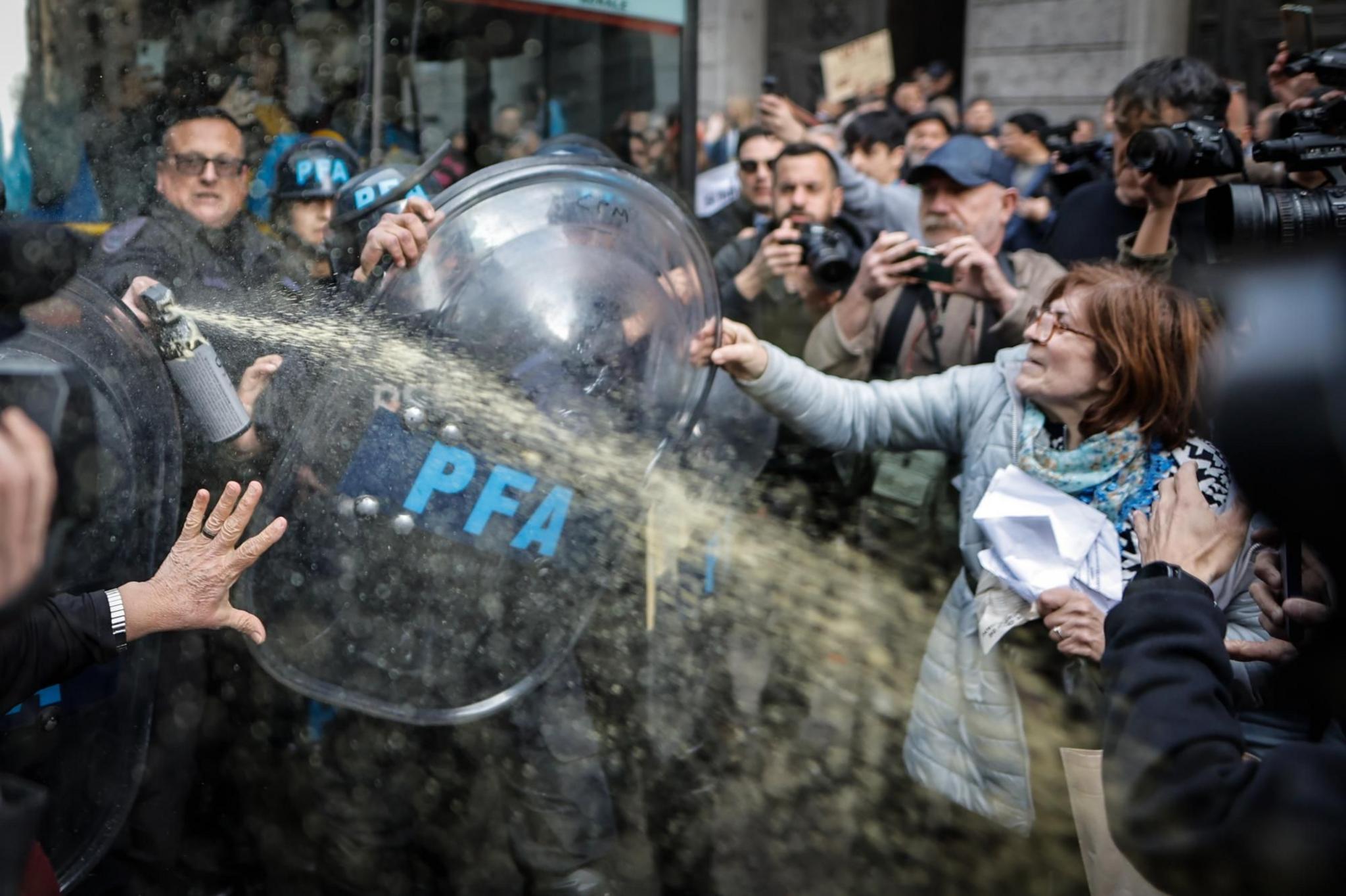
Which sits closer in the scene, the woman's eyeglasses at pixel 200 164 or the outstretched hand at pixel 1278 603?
the outstretched hand at pixel 1278 603

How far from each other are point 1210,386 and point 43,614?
1931mm

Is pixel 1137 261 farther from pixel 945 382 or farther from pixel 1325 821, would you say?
pixel 1325 821

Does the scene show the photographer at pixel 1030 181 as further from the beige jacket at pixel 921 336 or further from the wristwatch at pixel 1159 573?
the wristwatch at pixel 1159 573

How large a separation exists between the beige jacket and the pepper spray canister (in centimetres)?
160

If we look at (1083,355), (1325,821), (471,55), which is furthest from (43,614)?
(471,55)

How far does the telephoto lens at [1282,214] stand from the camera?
1.95 m

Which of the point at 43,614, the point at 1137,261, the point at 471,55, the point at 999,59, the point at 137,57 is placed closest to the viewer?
the point at 43,614

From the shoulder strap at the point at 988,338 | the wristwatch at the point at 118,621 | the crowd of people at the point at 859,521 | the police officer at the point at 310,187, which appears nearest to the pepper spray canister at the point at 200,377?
the crowd of people at the point at 859,521

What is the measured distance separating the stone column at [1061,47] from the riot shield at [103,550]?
748 centimetres

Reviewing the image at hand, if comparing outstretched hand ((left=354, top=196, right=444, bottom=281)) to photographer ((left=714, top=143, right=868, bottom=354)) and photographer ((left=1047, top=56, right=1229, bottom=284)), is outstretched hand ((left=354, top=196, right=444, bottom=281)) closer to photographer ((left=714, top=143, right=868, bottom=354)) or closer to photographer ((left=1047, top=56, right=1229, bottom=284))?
photographer ((left=714, top=143, right=868, bottom=354))

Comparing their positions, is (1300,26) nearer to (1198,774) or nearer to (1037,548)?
(1037,548)

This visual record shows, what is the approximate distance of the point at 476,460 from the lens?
1974 millimetres

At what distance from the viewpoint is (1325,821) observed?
1.15 m

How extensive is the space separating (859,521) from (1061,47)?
249 inches
